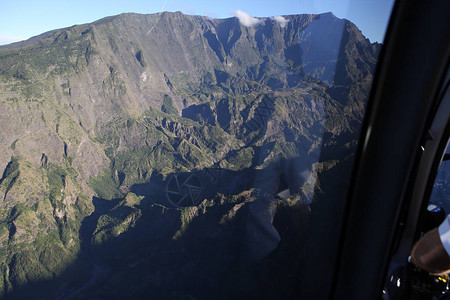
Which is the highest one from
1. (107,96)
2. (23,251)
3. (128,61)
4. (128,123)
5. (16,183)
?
(128,61)

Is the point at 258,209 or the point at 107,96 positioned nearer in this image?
the point at 258,209

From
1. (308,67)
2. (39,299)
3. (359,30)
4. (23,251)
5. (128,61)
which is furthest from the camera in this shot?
(128,61)

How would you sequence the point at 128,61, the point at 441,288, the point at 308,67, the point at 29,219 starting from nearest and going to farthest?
the point at 441,288 → the point at 308,67 → the point at 29,219 → the point at 128,61

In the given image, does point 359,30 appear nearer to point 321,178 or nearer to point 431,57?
point 431,57

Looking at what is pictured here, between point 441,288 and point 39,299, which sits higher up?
point 441,288

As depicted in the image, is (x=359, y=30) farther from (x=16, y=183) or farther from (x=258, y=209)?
(x=16, y=183)

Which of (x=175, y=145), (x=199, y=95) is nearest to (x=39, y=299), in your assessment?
(x=175, y=145)
